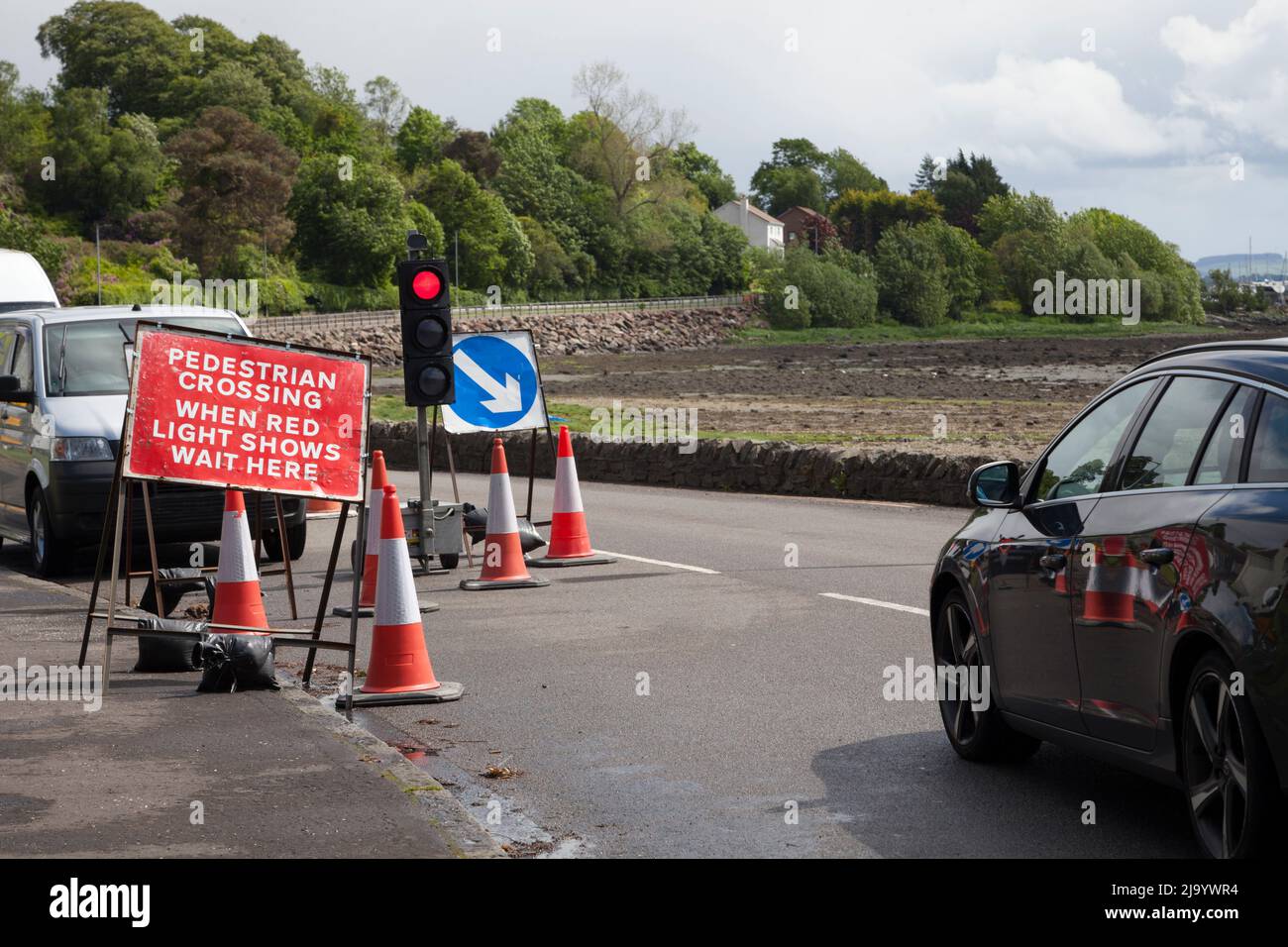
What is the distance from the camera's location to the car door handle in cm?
510

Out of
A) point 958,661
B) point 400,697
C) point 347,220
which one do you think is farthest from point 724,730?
point 347,220

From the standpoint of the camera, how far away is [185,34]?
449 ft

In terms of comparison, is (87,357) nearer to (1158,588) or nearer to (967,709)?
(967,709)

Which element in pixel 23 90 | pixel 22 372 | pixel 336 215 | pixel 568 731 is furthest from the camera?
pixel 23 90

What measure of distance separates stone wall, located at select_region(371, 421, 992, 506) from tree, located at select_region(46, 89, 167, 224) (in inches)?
2878

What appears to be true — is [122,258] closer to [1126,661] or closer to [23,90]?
[23,90]

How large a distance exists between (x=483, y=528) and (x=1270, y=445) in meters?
10.7

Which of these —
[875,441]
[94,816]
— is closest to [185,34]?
[875,441]

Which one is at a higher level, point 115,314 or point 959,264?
point 959,264

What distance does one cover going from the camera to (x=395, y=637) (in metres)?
8.68

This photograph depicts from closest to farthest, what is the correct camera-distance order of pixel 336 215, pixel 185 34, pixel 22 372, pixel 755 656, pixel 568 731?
pixel 568 731 → pixel 755 656 → pixel 22 372 → pixel 336 215 → pixel 185 34

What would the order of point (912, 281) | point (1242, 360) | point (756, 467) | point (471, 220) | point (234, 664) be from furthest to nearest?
point (912, 281), point (471, 220), point (756, 467), point (234, 664), point (1242, 360)

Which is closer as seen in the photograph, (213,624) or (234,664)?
(234,664)
